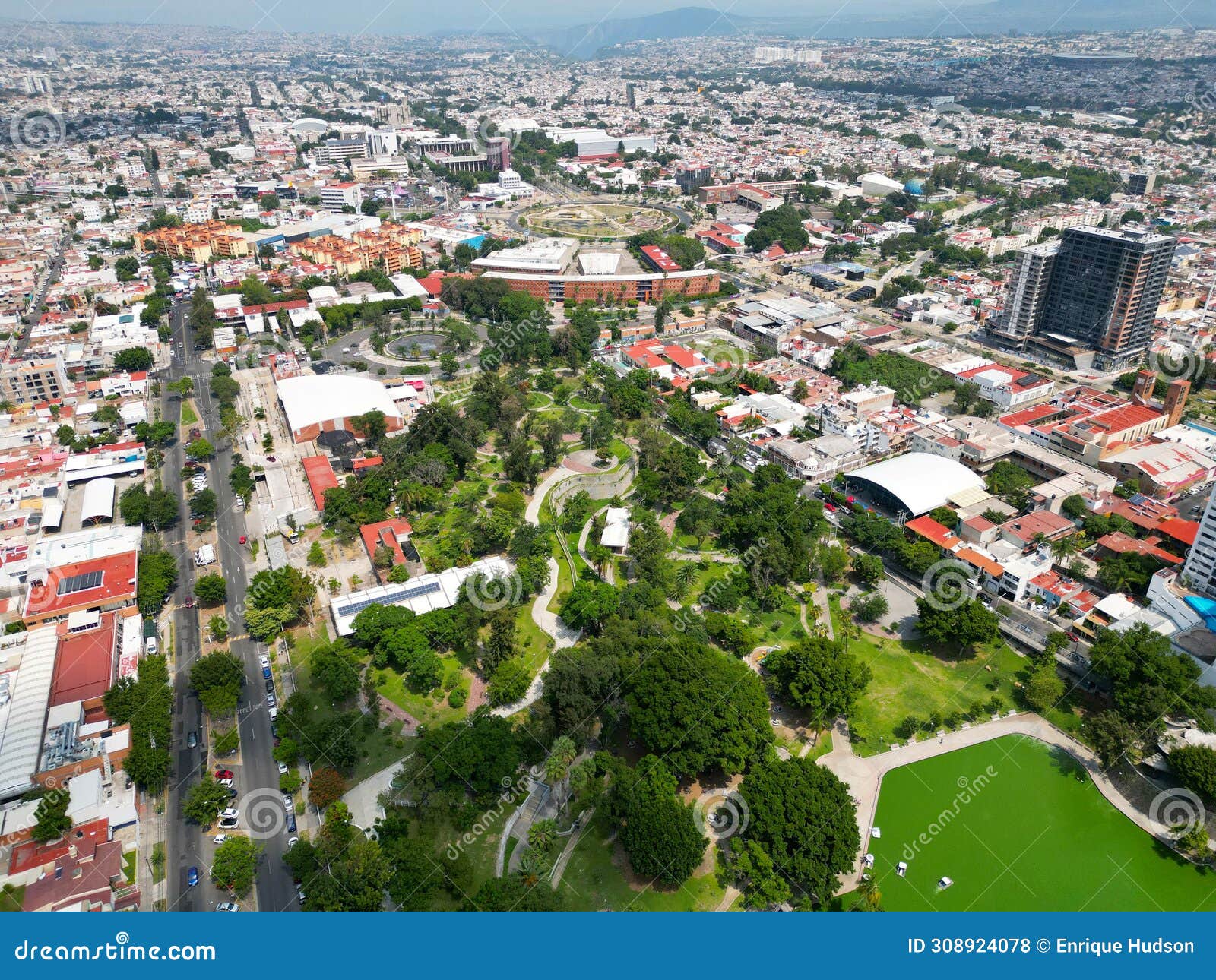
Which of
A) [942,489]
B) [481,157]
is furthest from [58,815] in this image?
[481,157]

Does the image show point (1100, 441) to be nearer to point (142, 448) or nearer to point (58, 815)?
point (58, 815)

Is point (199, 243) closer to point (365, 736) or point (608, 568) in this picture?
point (608, 568)

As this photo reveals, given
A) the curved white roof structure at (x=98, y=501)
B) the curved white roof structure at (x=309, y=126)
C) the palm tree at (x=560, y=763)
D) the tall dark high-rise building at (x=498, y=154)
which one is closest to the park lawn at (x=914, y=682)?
the palm tree at (x=560, y=763)

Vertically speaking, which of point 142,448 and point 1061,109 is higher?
point 1061,109

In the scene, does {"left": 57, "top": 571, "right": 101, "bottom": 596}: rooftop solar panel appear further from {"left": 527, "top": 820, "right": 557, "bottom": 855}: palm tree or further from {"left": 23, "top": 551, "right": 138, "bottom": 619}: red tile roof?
{"left": 527, "top": 820, "right": 557, "bottom": 855}: palm tree

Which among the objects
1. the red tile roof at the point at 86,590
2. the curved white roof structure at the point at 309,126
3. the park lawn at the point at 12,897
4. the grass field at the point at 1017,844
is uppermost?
the curved white roof structure at the point at 309,126

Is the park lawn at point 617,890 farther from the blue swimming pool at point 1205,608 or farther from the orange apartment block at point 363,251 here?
the orange apartment block at point 363,251

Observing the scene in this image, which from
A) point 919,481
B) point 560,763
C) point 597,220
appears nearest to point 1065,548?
point 919,481
